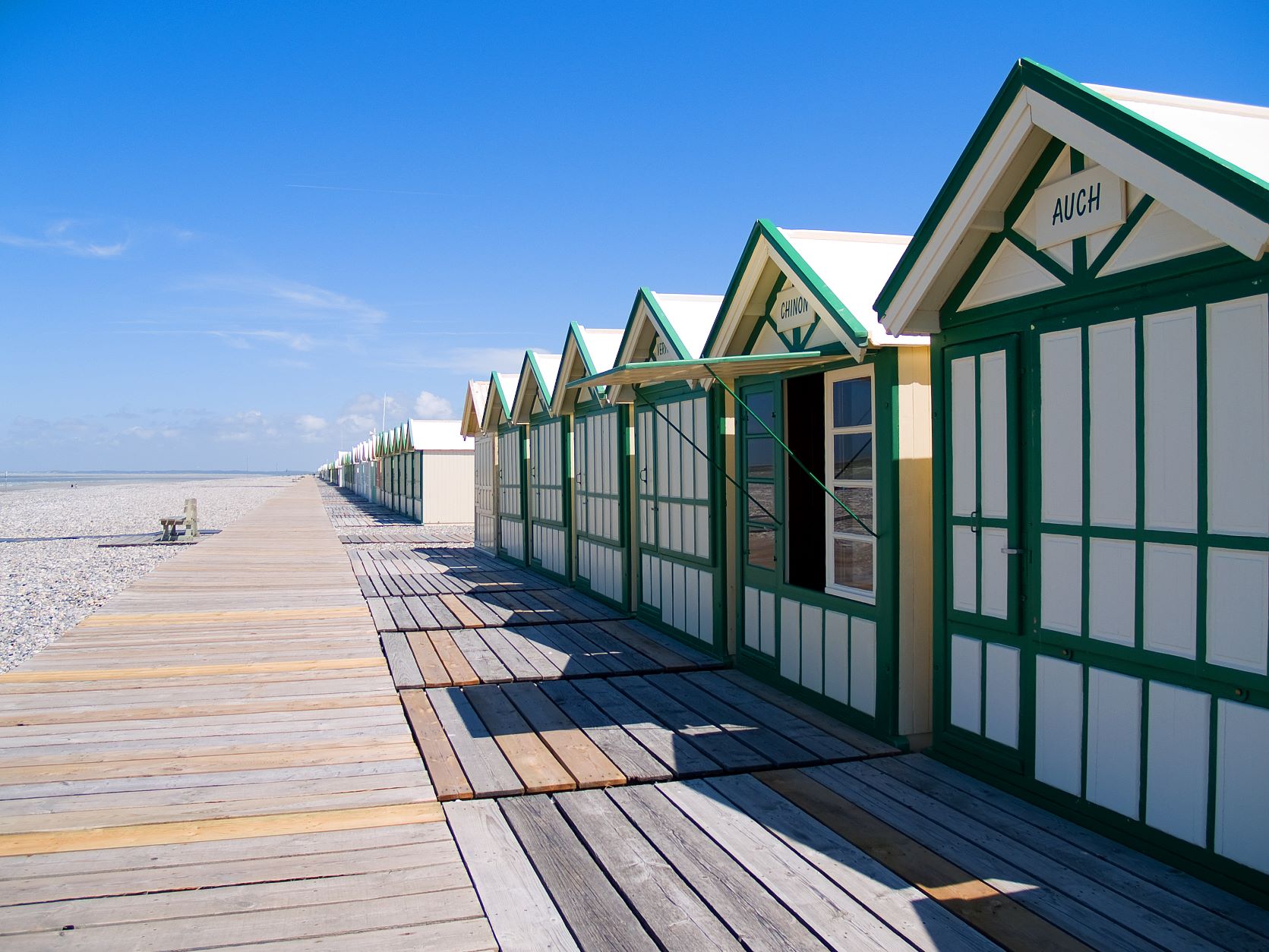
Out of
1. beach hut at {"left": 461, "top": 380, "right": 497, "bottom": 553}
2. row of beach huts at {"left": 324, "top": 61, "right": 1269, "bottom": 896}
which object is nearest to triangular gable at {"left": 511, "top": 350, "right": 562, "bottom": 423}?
beach hut at {"left": 461, "top": 380, "right": 497, "bottom": 553}

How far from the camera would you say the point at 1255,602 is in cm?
325

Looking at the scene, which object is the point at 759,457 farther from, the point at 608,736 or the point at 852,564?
the point at 608,736

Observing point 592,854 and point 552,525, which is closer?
point 592,854

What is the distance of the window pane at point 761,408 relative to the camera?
258 inches

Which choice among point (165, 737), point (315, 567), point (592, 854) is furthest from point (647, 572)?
point (315, 567)

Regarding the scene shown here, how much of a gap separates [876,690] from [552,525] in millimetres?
7890

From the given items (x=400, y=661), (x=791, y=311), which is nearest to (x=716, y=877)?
(x=791, y=311)

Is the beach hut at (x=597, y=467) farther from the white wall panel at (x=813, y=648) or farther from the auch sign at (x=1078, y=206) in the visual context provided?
A: the auch sign at (x=1078, y=206)

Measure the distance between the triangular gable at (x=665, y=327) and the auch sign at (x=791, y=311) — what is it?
1095mm

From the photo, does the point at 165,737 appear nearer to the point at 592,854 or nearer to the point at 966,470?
the point at 592,854

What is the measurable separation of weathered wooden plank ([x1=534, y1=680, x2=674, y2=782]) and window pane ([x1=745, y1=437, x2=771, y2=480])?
6.83ft

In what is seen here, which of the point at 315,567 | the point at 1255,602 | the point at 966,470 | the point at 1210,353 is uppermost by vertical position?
the point at 1210,353

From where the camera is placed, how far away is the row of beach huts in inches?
131

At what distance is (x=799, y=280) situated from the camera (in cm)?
580
